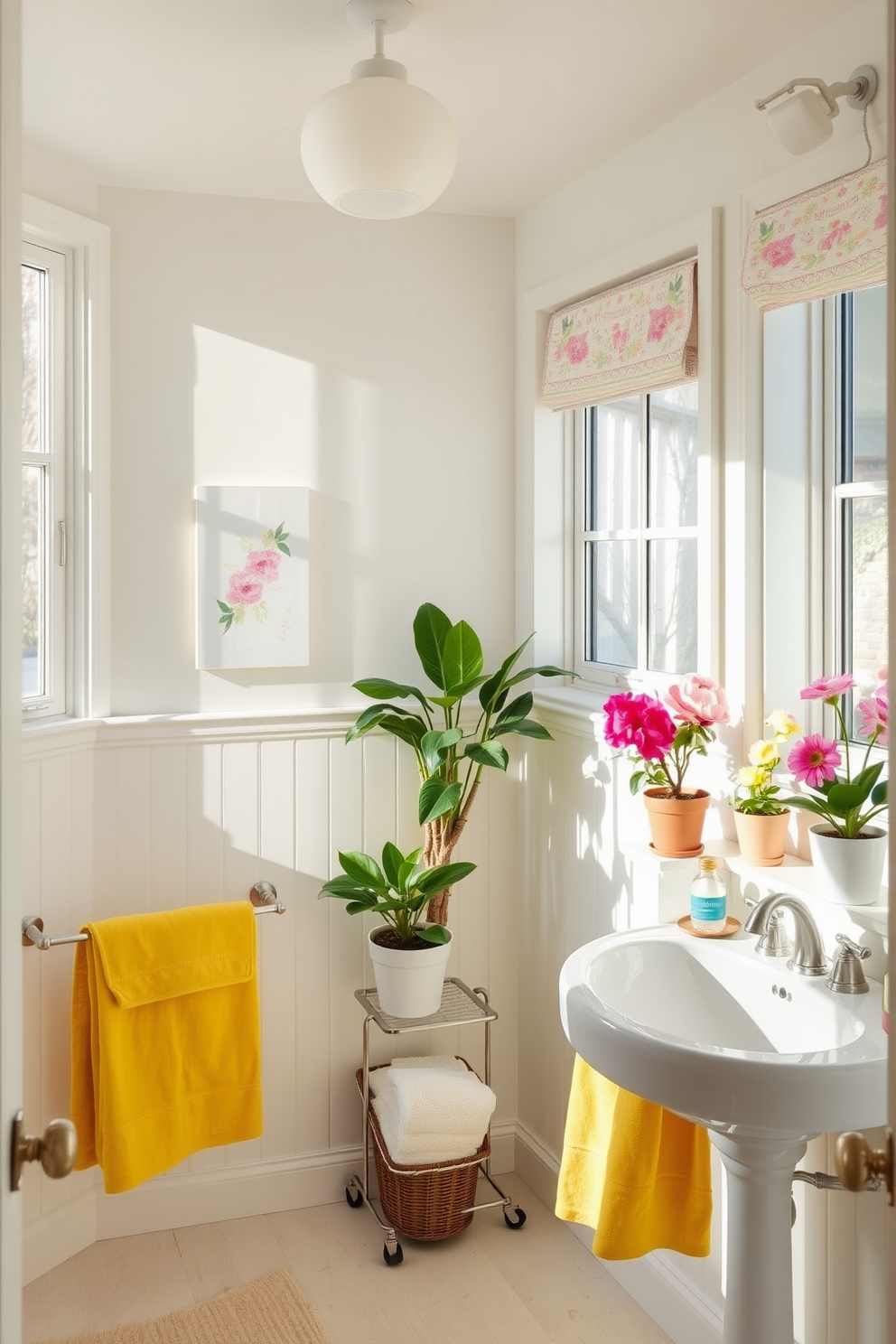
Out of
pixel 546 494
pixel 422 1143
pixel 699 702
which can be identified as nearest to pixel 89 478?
pixel 546 494

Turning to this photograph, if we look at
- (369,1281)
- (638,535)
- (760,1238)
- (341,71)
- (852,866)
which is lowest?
(369,1281)

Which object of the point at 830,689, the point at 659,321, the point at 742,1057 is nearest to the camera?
the point at 742,1057

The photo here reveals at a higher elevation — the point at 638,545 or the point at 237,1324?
the point at 638,545

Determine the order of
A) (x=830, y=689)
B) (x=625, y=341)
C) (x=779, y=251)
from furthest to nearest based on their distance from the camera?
(x=625, y=341), (x=779, y=251), (x=830, y=689)

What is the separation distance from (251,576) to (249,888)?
2.53ft

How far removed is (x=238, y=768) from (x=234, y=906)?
340 millimetres

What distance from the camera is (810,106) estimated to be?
69.2 inches

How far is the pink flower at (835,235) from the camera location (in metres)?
1.86

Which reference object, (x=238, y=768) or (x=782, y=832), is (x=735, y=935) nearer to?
(x=782, y=832)

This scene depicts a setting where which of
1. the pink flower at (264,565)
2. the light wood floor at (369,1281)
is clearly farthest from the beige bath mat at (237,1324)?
the pink flower at (264,565)

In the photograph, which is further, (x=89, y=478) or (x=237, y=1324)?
(x=89, y=478)

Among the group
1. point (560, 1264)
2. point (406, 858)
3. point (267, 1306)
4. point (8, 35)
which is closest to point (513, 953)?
point (406, 858)

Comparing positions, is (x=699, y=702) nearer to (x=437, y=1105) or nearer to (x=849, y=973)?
(x=849, y=973)

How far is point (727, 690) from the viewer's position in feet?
7.34
